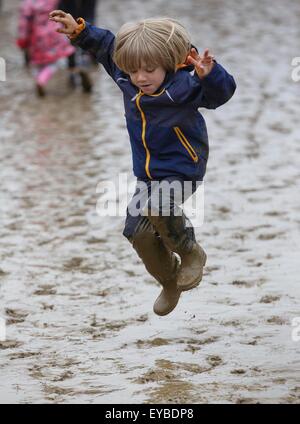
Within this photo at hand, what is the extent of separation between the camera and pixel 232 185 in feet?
30.9

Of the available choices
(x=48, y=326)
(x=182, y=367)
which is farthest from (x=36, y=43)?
(x=182, y=367)

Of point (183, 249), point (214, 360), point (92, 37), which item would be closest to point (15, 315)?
point (183, 249)

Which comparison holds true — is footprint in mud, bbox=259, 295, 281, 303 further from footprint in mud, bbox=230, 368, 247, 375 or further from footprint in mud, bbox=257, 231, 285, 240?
footprint in mud, bbox=257, 231, 285, 240

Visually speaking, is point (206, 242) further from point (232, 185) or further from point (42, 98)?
point (42, 98)

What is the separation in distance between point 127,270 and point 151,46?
2438mm

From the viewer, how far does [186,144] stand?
207 inches

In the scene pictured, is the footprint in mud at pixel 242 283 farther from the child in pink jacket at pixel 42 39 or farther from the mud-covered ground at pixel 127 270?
the child in pink jacket at pixel 42 39

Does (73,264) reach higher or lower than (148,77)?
lower

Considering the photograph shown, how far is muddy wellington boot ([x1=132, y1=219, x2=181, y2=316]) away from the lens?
544cm

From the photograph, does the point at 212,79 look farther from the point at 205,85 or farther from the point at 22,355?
the point at 22,355

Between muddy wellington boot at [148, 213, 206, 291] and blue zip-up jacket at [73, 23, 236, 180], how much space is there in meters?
0.23

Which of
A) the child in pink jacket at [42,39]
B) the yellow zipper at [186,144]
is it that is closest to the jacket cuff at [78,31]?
the yellow zipper at [186,144]

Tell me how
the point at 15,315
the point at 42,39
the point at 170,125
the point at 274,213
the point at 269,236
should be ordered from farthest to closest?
the point at 42,39 < the point at 274,213 < the point at 269,236 < the point at 15,315 < the point at 170,125

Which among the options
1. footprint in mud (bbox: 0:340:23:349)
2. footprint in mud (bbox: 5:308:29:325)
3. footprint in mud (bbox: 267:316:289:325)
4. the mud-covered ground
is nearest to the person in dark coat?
the mud-covered ground
